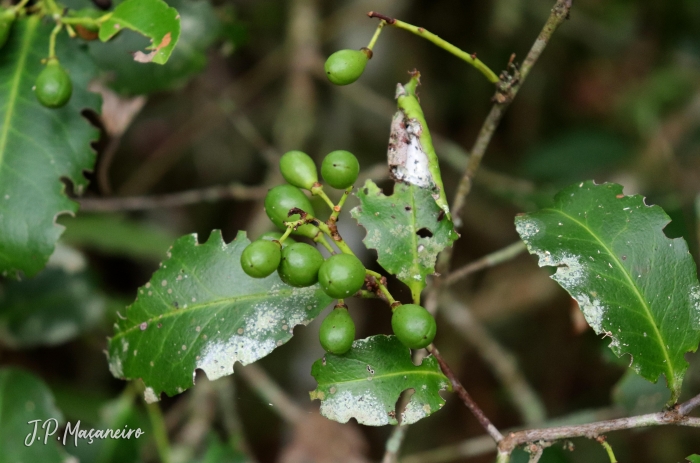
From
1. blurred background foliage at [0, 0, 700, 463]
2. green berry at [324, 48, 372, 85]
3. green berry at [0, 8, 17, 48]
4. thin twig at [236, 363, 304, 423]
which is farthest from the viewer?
blurred background foliage at [0, 0, 700, 463]

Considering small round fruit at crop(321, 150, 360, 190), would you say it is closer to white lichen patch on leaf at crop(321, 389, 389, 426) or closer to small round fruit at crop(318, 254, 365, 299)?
small round fruit at crop(318, 254, 365, 299)

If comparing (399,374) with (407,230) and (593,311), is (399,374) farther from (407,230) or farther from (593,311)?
(593,311)

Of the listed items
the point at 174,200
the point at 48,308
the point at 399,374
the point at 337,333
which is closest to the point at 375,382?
the point at 399,374

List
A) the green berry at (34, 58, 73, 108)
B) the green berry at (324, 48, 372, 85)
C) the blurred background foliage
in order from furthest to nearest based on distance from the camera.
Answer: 1. the blurred background foliage
2. the green berry at (34, 58, 73, 108)
3. the green berry at (324, 48, 372, 85)

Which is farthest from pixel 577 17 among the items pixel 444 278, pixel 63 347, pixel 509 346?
pixel 63 347

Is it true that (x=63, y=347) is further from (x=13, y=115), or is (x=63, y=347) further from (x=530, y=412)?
(x=530, y=412)

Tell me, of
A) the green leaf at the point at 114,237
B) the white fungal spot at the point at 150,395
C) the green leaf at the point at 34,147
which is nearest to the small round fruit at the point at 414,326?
the white fungal spot at the point at 150,395

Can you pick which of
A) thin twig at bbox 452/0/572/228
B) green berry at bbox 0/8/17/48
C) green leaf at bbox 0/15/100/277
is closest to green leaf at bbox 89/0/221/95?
green leaf at bbox 0/15/100/277
